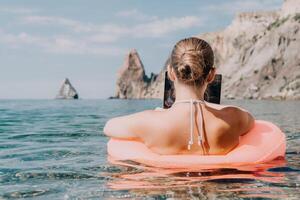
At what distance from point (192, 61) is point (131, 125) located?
1184 millimetres

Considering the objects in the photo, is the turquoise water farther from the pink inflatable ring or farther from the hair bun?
the hair bun

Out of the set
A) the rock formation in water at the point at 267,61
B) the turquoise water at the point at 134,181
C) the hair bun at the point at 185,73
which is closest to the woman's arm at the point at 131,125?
the turquoise water at the point at 134,181

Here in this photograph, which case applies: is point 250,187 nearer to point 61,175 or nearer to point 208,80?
point 208,80

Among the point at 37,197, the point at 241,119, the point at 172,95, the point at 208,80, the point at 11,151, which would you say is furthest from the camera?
the point at 11,151

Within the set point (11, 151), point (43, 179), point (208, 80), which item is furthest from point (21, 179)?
point (11, 151)

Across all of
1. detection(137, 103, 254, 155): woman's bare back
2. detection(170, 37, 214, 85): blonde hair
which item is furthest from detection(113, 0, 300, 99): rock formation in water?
detection(170, 37, 214, 85): blonde hair

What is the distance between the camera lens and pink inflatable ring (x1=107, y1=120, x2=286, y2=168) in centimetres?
559

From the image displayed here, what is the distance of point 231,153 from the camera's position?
5.77 metres

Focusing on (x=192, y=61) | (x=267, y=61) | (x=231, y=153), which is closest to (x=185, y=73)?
(x=192, y=61)

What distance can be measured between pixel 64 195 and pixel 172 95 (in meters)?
2.28

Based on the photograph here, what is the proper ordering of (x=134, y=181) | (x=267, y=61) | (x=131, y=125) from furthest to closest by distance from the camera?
1. (x=267, y=61)
2. (x=131, y=125)
3. (x=134, y=181)

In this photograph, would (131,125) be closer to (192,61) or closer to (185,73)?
(185,73)

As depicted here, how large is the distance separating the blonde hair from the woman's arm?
652 mm

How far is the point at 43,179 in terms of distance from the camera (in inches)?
221
